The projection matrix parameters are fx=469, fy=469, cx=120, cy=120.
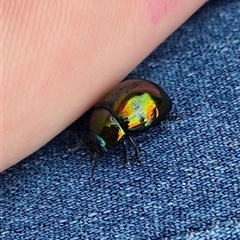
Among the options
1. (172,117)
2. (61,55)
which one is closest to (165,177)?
(172,117)

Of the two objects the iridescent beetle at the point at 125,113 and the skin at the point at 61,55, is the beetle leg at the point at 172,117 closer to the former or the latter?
the iridescent beetle at the point at 125,113

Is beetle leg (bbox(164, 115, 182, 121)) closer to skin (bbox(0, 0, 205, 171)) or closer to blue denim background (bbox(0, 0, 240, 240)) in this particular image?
blue denim background (bbox(0, 0, 240, 240))

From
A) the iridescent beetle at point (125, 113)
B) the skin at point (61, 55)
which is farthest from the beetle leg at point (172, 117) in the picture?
the skin at point (61, 55)

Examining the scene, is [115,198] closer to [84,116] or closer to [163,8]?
[84,116]

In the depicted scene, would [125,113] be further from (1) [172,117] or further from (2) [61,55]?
(2) [61,55]

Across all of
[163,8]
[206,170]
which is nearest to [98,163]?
[206,170]

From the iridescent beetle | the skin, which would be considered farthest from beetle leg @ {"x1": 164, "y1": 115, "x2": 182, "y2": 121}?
the skin
